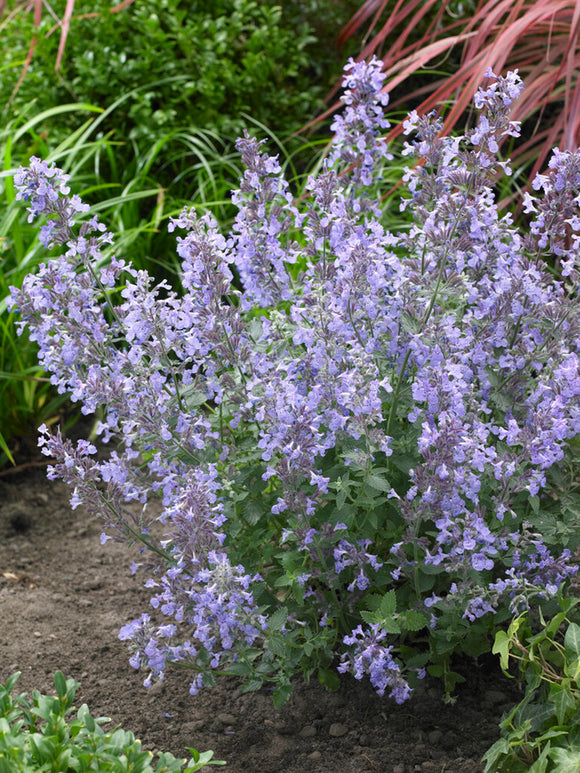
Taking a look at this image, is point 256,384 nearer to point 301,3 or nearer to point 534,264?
point 534,264

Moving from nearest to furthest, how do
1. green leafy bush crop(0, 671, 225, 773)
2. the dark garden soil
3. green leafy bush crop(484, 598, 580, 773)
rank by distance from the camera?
1. green leafy bush crop(0, 671, 225, 773)
2. green leafy bush crop(484, 598, 580, 773)
3. the dark garden soil

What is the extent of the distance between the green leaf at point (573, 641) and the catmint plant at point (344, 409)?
9 centimetres

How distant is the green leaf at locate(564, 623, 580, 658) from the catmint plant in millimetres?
91

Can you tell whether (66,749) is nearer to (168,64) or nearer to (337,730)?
(337,730)

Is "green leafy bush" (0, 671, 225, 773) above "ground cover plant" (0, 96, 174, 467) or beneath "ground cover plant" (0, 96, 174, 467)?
beneath

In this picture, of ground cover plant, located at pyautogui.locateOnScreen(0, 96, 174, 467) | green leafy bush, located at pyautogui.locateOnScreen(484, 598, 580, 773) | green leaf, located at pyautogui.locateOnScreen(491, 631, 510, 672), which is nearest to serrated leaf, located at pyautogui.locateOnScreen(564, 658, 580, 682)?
green leafy bush, located at pyautogui.locateOnScreen(484, 598, 580, 773)

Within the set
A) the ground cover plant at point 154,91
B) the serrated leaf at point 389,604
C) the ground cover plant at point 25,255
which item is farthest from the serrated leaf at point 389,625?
the ground cover plant at point 154,91

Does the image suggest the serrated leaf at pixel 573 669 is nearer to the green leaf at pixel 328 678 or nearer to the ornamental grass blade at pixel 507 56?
the green leaf at pixel 328 678

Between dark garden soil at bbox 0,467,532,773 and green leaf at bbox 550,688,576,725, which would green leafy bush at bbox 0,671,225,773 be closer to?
dark garden soil at bbox 0,467,532,773

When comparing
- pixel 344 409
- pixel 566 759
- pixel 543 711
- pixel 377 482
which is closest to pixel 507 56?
pixel 344 409

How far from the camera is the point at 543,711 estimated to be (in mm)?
1678

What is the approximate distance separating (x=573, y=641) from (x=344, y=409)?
643 millimetres

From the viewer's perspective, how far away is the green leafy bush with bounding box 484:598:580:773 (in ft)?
5.08

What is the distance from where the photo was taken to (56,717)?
152 centimetres
